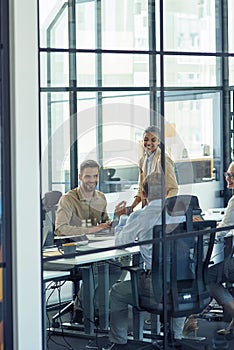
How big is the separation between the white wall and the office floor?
0.88 feet

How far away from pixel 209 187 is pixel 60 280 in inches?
53.5

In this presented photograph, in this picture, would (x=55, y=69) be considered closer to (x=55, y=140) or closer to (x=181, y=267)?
(x=55, y=140)

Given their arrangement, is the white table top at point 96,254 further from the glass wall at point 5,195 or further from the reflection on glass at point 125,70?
the reflection on glass at point 125,70

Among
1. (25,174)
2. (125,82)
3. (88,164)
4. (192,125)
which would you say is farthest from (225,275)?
(25,174)

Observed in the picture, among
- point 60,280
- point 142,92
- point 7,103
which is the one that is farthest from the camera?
point 142,92

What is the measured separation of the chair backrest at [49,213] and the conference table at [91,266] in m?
0.13

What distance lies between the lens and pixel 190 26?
523cm

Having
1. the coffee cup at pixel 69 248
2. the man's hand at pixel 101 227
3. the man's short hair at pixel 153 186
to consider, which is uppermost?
the man's short hair at pixel 153 186

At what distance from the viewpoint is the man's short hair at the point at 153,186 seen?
4.96 m

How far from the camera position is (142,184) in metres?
4.93

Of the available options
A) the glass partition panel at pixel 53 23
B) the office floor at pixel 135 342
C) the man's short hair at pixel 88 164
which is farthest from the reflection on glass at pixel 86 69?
the office floor at pixel 135 342

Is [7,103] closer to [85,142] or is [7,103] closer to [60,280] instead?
[85,142]

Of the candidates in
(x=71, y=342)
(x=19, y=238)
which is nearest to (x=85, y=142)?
(x=19, y=238)

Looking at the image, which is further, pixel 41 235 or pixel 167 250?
pixel 167 250
